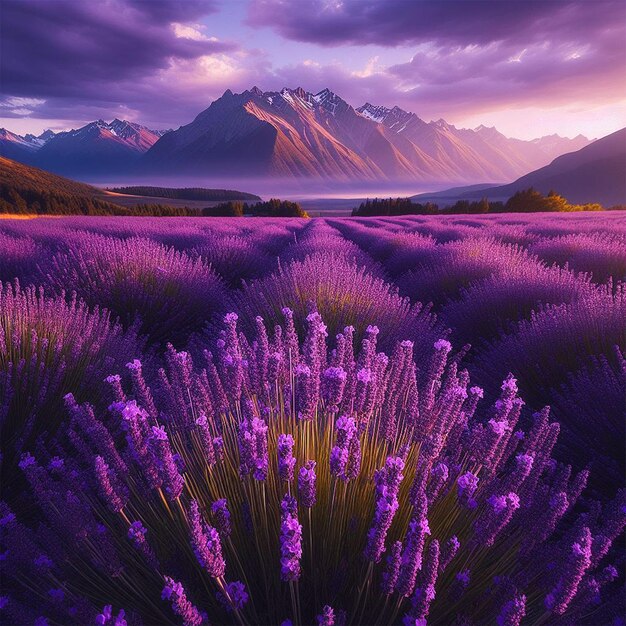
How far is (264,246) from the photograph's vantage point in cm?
952

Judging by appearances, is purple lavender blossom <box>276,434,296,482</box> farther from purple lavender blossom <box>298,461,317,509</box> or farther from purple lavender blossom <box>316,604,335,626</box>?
purple lavender blossom <box>316,604,335,626</box>

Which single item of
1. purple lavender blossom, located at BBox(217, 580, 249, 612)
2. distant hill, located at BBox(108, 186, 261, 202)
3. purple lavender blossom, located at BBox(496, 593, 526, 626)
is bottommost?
purple lavender blossom, located at BBox(217, 580, 249, 612)

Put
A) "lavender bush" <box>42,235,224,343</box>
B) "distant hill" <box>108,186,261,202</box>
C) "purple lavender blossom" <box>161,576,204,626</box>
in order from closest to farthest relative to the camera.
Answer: "purple lavender blossom" <box>161,576,204,626</box> < "lavender bush" <box>42,235,224,343</box> < "distant hill" <box>108,186,261,202</box>

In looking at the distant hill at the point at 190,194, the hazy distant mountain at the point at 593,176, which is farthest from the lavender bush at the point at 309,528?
the hazy distant mountain at the point at 593,176

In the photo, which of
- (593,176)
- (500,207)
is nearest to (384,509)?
(500,207)

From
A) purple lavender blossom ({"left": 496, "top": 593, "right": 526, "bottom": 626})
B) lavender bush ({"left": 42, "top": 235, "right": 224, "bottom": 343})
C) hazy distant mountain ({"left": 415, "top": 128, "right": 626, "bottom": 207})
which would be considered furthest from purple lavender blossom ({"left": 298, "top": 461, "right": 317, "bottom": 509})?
hazy distant mountain ({"left": 415, "top": 128, "right": 626, "bottom": 207})

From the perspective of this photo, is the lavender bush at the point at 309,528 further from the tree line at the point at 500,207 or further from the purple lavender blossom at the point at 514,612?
the tree line at the point at 500,207

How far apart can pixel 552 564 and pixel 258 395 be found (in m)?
1.05

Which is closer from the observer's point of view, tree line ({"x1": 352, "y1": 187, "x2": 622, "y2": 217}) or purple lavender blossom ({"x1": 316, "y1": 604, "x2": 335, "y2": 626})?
purple lavender blossom ({"x1": 316, "y1": 604, "x2": 335, "y2": 626})

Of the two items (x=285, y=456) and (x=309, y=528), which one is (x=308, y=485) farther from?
(x=309, y=528)

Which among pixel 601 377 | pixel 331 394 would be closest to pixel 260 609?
pixel 331 394

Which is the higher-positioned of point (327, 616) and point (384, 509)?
point (384, 509)

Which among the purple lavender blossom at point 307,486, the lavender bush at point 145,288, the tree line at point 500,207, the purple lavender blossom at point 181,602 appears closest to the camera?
the purple lavender blossom at point 181,602

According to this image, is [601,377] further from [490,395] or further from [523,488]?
[523,488]
